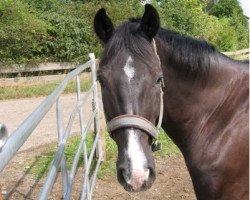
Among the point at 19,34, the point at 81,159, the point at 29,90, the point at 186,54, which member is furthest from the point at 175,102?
the point at 19,34

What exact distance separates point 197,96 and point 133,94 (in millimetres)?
625

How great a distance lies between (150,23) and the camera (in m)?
2.27

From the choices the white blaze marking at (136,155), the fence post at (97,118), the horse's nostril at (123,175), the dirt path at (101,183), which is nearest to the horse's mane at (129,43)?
the white blaze marking at (136,155)

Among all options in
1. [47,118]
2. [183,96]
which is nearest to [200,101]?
Result: [183,96]

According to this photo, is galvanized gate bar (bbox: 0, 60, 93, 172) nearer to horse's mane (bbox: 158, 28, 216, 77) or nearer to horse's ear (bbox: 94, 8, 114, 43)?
horse's ear (bbox: 94, 8, 114, 43)

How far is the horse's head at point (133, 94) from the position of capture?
6.48 ft

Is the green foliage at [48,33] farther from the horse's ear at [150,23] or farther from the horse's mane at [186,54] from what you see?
the horse's ear at [150,23]

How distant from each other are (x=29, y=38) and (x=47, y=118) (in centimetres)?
534

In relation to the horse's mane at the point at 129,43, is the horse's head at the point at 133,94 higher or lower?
lower

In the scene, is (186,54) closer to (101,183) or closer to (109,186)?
(109,186)

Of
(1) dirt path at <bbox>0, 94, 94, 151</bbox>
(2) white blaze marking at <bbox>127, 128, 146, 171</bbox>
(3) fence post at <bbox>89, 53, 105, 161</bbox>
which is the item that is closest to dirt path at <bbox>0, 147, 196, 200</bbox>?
(3) fence post at <bbox>89, 53, 105, 161</bbox>

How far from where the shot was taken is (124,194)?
14.3ft

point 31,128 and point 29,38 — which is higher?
point 31,128

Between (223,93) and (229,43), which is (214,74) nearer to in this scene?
(223,93)
